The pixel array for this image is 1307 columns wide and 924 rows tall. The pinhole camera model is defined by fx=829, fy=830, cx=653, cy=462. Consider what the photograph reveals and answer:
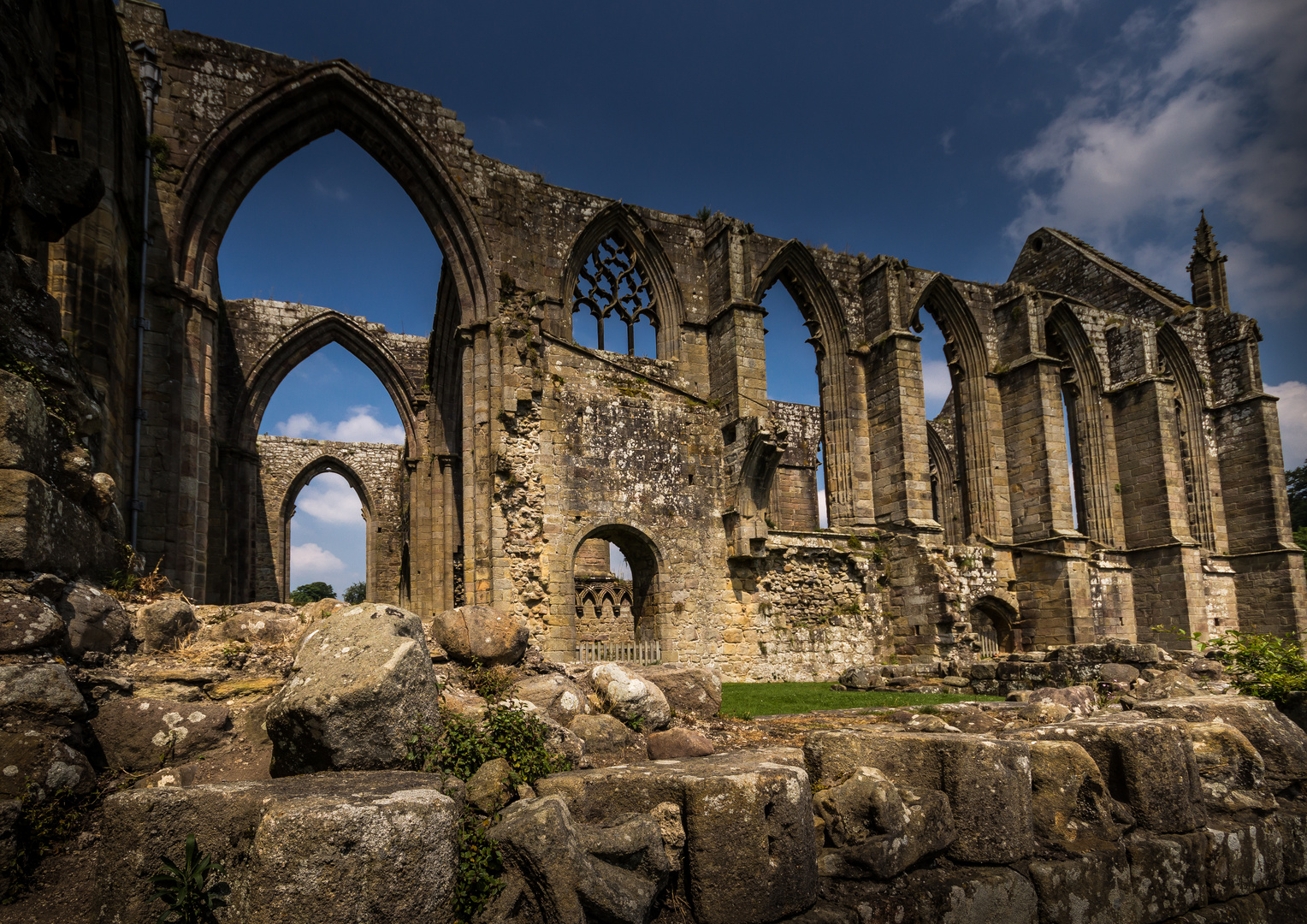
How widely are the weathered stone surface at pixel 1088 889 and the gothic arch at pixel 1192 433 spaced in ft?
71.5

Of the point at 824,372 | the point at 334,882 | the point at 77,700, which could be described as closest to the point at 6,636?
the point at 77,700

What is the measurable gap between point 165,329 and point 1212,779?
12.3 m

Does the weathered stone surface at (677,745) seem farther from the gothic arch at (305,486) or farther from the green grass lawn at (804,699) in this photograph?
the gothic arch at (305,486)

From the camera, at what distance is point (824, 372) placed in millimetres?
17391

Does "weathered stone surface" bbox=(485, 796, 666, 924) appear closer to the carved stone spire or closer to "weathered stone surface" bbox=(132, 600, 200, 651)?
"weathered stone surface" bbox=(132, 600, 200, 651)

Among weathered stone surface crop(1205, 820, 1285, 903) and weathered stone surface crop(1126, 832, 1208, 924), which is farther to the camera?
weathered stone surface crop(1205, 820, 1285, 903)

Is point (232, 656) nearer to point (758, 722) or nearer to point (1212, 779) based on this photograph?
point (758, 722)

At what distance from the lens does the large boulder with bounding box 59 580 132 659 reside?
4.14m

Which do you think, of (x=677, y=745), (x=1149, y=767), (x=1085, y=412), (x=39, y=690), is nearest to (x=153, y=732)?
(x=39, y=690)

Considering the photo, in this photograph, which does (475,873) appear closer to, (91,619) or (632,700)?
(632,700)

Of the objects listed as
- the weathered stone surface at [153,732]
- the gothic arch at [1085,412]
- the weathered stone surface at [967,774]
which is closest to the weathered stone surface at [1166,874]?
the weathered stone surface at [967,774]

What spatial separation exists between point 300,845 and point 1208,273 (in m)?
28.1

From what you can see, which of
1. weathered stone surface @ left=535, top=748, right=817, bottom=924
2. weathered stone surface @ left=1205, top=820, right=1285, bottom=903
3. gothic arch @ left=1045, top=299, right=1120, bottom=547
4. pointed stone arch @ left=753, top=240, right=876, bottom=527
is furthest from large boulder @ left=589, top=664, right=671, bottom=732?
gothic arch @ left=1045, top=299, right=1120, bottom=547

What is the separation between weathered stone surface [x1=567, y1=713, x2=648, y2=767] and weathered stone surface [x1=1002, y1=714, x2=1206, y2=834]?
2.01 metres
